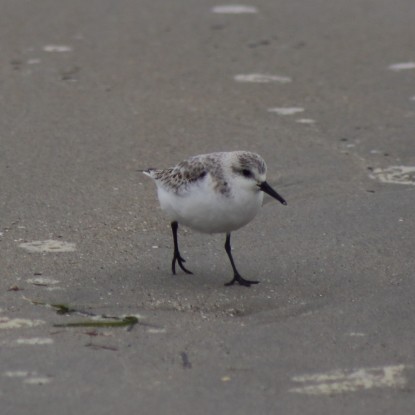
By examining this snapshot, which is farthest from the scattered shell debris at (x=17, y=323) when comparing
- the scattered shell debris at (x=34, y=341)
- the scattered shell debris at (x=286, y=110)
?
the scattered shell debris at (x=286, y=110)

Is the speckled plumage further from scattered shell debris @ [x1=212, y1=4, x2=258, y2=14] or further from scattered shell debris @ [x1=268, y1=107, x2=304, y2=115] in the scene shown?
scattered shell debris @ [x1=212, y1=4, x2=258, y2=14]

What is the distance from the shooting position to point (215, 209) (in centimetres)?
508

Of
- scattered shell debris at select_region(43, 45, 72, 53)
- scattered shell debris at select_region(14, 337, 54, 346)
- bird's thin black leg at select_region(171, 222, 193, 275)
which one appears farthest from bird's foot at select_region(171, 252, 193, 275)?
scattered shell debris at select_region(43, 45, 72, 53)

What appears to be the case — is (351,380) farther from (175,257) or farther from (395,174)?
(395,174)

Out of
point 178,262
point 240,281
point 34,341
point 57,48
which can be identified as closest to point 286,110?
point 57,48

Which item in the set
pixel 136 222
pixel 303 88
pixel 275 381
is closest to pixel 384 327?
pixel 275 381

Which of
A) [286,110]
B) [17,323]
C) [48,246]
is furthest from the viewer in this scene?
[286,110]

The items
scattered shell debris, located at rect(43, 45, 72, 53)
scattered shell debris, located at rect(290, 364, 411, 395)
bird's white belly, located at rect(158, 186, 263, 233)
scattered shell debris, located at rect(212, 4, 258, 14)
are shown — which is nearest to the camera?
scattered shell debris, located at rect(290, 364, 411, 395)

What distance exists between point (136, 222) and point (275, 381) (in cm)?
210

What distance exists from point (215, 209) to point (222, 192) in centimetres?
9

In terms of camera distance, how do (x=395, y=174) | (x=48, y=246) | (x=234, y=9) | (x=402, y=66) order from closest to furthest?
(x=48, y=246) → (x=395, y=174) → (x=402, y=66) → (x=234, y=9)

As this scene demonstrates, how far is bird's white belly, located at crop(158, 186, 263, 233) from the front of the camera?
5.07m

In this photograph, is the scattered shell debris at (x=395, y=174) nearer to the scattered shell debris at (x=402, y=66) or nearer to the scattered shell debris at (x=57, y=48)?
the scattered shell debris at (x=402, y=66)

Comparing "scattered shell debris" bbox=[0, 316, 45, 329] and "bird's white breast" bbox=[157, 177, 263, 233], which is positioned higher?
"bird's white breast" bbox=[157, 177, 263, 233]
